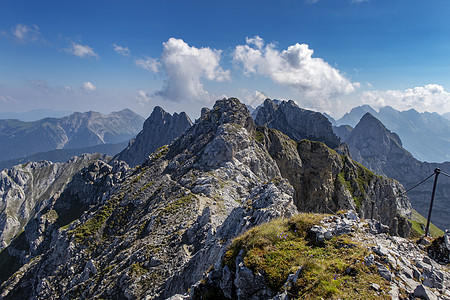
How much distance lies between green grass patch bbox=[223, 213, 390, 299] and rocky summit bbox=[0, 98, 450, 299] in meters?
0.07

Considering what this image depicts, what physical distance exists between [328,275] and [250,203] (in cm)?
1783

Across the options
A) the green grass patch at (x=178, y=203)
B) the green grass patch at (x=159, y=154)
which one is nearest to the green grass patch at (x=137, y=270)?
the green grass patch at (x=178, y=203)

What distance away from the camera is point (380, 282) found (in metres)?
9.62

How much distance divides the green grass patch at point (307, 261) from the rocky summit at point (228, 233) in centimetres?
7

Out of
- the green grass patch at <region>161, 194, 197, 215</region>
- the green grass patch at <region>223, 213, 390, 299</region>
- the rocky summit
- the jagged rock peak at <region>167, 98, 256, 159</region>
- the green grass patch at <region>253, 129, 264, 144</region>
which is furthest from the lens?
the green grass patch at <region>253, 129, 264, 144</region>

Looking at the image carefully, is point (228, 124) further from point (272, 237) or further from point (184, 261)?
point (272, 237)

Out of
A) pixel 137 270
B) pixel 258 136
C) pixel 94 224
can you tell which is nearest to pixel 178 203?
pixel 137 270

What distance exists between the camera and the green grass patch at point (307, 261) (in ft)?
31.2

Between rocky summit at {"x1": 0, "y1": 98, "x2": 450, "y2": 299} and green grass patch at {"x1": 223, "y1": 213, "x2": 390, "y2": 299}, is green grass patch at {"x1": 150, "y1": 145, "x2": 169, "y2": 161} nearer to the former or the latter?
rocky summit at {"x1": 0, "y1": 98, "x2": 450, "y2": 299}

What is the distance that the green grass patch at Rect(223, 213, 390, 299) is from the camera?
9.52m

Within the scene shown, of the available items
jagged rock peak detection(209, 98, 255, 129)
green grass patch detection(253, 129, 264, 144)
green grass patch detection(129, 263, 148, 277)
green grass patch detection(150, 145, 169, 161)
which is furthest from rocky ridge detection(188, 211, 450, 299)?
green grass patch detection(253, 129, 264, 144)

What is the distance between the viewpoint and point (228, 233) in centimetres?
2466

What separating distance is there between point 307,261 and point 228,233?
14.6 meters

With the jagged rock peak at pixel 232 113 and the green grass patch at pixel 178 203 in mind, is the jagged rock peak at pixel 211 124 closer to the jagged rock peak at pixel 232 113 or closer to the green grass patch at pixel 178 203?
the jagged rock peak at pixel 232 113
